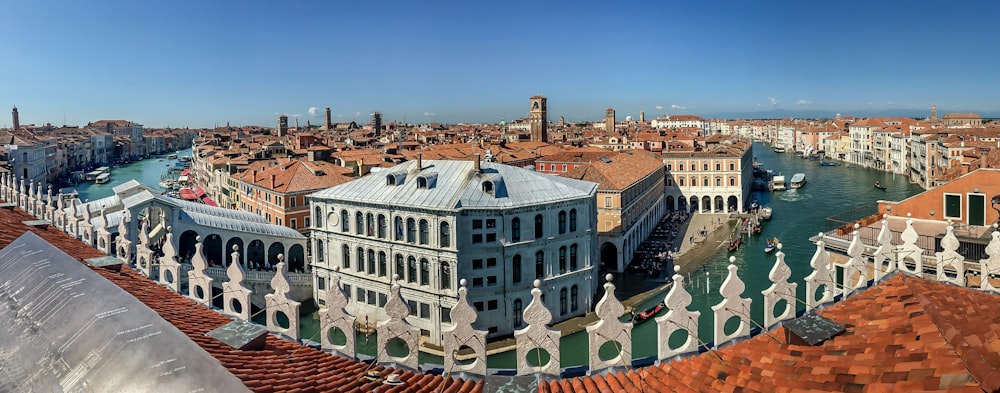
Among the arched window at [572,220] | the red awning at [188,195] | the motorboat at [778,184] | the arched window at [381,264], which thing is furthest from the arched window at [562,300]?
the motorboat at [778,184]

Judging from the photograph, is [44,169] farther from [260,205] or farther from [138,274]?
[138,274]

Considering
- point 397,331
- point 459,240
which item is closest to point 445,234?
point 459,240

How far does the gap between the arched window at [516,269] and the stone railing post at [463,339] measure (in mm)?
16935

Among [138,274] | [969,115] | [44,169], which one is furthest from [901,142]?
[44,169]

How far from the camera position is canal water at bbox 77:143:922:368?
2142 cm

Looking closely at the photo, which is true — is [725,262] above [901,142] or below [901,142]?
below

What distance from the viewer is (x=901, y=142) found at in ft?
262

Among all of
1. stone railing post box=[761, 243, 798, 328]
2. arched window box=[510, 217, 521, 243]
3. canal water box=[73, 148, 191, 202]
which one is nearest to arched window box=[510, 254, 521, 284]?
arched window box=[510, 217, 521, 243]

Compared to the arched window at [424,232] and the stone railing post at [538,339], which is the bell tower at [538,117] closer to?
the arched window at [424,232]

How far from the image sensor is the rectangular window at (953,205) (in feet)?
56.9

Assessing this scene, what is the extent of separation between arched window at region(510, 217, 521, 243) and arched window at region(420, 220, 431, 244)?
2795mm

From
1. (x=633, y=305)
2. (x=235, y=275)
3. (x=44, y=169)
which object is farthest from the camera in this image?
(x=44, y=169)

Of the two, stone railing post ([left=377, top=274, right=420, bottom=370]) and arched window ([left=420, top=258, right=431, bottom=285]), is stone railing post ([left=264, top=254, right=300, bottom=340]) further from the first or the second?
arched window ([left=420, top=258, right=431, bottom=285])

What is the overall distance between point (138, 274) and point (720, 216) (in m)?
44.9
